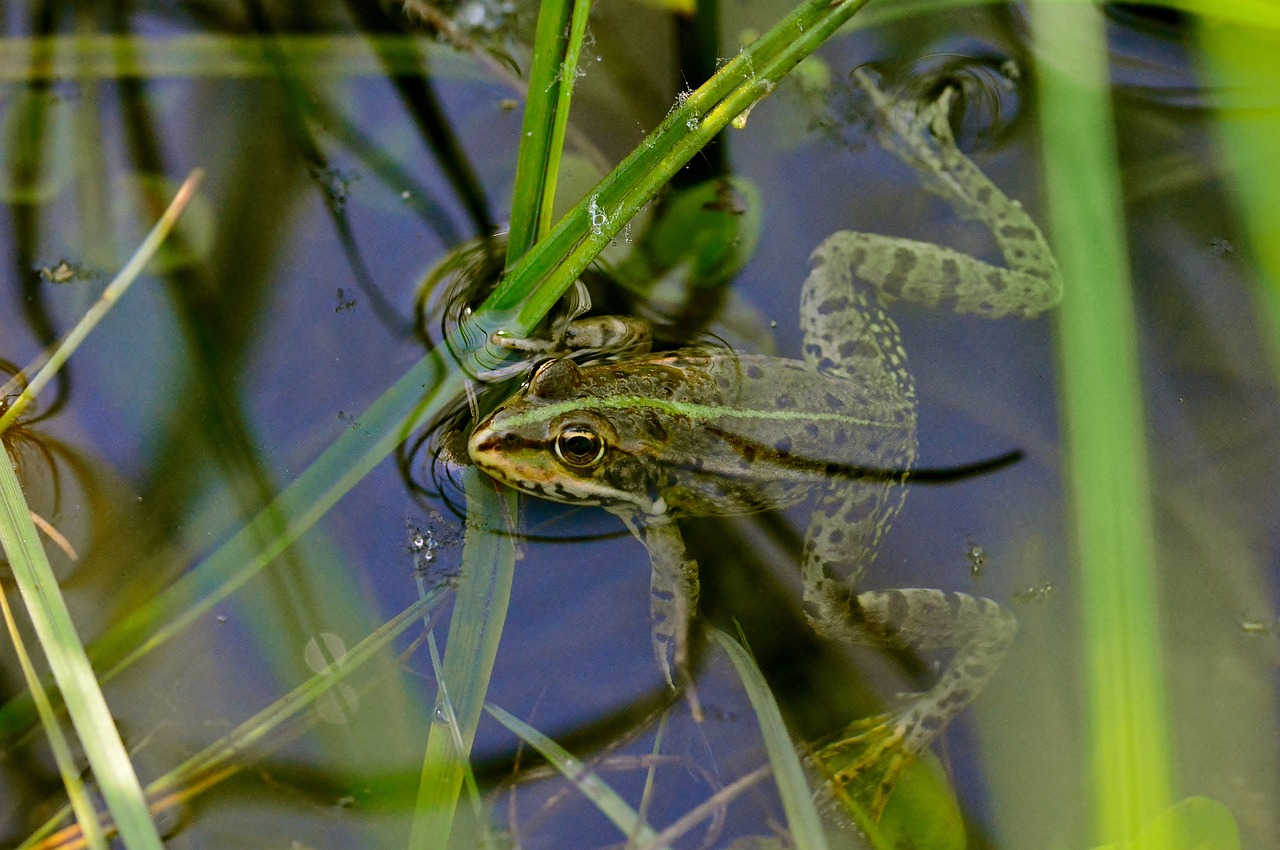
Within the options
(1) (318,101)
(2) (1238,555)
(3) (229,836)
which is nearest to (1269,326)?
(2) (1238,555)

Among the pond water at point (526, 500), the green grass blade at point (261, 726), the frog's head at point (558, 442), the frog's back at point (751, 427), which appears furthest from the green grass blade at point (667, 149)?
the green grass blade at point (261, 726)

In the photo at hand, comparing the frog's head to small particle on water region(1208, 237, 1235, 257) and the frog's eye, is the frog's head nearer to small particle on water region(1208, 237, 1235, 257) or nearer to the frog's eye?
the frog's eye

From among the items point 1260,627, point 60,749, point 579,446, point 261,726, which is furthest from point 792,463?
point 60,749

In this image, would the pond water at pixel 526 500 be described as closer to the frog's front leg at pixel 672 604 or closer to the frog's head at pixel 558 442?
the frog's front leg at pixel 672 604

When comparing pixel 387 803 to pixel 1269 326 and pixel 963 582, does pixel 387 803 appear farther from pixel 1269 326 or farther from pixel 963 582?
pixel 1269 326

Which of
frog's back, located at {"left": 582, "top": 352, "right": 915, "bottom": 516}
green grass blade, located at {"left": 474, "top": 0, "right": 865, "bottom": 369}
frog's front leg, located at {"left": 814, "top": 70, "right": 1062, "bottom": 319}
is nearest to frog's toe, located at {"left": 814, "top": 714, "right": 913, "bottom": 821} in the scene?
frog's back, located at {"left": 582, "top": 352, "right": 915, "bottom": 516}

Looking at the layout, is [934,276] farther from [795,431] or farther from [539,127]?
[539,127]

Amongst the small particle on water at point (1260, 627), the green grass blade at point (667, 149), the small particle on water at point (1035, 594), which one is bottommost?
the small particle on water at point (1260, 627)
